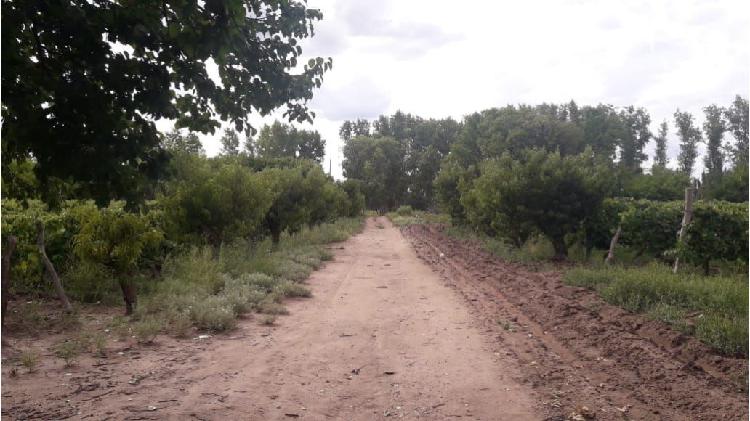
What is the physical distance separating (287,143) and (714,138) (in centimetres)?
5242

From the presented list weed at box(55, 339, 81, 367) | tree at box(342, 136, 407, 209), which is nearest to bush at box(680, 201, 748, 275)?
weed at box(55, 339, 81, 367)

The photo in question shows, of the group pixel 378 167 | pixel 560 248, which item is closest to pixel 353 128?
pixel 378 167

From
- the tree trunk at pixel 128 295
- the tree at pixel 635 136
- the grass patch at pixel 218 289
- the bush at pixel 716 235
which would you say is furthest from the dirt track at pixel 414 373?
the tree at pixel 635 136

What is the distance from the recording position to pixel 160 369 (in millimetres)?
6258

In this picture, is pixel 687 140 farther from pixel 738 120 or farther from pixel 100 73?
pixel 100 73

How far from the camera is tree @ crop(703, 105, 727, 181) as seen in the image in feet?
217

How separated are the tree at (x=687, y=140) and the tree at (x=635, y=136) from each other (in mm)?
3754

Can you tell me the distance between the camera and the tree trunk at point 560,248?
16.0m

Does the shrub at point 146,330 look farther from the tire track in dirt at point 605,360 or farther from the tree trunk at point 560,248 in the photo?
the tree trunk at point 560,248

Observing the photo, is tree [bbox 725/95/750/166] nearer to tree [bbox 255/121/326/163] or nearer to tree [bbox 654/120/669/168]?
tree [bbox 654/120/669/168]

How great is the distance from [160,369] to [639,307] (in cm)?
693

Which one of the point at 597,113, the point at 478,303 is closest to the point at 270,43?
the point at 478,303

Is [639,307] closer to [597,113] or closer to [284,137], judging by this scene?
[597,113]

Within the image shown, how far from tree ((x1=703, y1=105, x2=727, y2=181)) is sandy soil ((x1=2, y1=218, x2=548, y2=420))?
6946 cm
